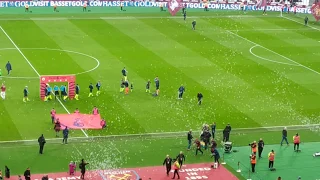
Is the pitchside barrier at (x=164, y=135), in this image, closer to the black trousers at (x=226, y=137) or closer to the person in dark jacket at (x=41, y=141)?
the black trousers at (x=226, y=137)

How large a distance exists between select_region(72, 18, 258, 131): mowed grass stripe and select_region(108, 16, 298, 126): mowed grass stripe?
900mm

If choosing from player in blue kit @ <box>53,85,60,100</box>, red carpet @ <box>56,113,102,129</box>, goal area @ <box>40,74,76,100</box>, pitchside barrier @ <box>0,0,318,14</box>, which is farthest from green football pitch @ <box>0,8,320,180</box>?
pitchside barrier @ <box>0,0,318,14</box>

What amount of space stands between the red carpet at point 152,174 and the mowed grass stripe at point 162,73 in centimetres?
823

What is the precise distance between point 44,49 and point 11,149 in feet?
92.4

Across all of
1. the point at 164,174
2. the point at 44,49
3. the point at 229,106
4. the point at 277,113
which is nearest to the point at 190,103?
the point at 229,106

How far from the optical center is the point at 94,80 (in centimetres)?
6506

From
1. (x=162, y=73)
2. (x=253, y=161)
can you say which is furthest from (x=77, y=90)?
(x=253, y=161)

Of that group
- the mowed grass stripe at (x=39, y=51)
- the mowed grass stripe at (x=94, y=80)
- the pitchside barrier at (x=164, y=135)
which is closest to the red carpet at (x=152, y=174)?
the pitchside barrier at (x=164, y=135)

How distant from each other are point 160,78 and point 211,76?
5.05 m

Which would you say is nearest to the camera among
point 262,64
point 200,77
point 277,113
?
point 277,113

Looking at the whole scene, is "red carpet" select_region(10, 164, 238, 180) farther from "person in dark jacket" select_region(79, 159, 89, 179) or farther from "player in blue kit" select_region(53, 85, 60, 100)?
"player in blue kit" select_region(53, 85, 60, 100)

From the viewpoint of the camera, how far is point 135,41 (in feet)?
265

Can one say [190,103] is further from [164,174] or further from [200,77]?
[164,174]

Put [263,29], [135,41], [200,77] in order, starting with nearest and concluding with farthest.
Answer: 1. [200,77]
2. [135,41]
3. [263,29]
